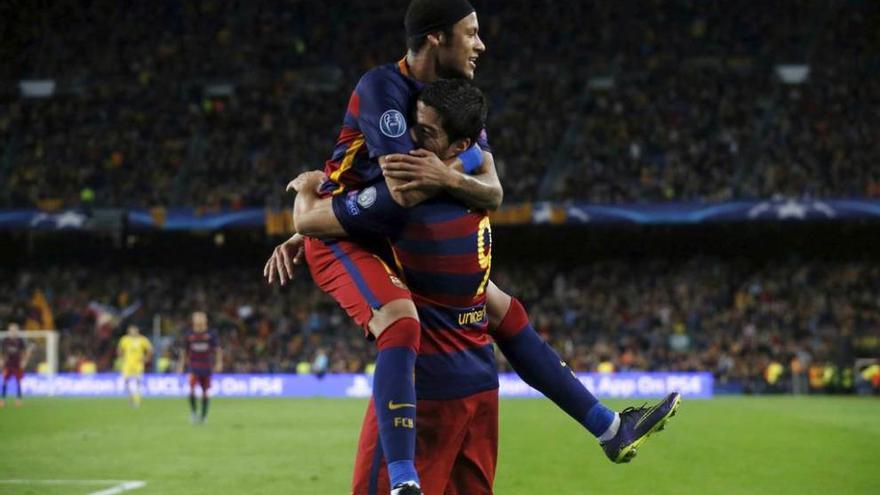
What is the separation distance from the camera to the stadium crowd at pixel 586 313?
3478 centimetres

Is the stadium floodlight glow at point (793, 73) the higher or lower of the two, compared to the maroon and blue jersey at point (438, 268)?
higher

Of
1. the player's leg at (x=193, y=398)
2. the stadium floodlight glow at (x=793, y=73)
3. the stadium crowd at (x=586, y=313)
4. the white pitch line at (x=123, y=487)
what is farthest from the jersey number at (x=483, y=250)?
the stadium floodlight glow at (x=793, y=73)

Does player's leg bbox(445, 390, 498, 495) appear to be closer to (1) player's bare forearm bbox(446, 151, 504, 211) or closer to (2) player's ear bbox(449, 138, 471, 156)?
(1) player's bare forearm bbox(446, 151, 504, 211)

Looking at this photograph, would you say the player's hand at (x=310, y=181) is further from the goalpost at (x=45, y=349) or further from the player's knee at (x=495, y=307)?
the goalpost at (x=45, y=349)

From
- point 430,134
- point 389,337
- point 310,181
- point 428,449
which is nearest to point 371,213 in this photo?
point 430,134

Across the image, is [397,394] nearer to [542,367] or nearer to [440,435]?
[440,435]

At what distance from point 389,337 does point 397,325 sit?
6 centimetres

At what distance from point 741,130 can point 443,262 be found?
35.1 m

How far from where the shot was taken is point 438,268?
4.91m

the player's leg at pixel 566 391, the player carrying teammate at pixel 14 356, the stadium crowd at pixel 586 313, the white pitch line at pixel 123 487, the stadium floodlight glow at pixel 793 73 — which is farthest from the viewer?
the stadium floodlight glow at pixel 793 73

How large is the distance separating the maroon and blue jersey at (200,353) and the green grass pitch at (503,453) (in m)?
1.03

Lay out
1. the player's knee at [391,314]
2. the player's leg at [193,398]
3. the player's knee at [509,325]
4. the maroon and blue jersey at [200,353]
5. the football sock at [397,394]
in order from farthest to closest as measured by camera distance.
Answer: the maroon and blue jersey at [200,353] → the player's leg at [193,398] → the player's knee at [509,325] → the player's knee at [391,314] → the football sock at [397,394]

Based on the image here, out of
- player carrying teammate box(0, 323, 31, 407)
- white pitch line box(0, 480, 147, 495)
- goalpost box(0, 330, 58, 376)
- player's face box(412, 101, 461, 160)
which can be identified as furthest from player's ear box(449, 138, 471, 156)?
goalpost box(0, 330, 58, 376)

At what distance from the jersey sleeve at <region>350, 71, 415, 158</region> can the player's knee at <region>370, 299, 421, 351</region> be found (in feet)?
2.02
